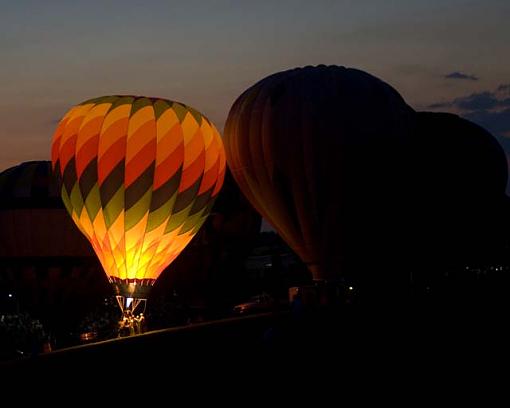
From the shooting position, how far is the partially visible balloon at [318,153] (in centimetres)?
2102

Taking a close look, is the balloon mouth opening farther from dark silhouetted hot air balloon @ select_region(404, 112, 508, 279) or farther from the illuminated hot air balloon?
dark silhouetted hot air balloon @ select_region(404, 112, 508, 279)

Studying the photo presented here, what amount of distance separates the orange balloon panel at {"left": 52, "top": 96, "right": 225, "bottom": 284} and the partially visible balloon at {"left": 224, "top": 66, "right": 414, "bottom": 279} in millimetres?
2009

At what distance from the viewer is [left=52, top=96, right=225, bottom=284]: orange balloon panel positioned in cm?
1878

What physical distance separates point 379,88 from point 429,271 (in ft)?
42.6

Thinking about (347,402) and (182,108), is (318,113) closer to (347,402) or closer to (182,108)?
(182,108)

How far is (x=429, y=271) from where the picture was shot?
33.3 m

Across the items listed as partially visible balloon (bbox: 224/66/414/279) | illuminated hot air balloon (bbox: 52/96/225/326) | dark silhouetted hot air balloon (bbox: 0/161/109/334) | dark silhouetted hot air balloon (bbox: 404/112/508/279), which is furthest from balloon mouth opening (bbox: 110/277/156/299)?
dark silhouetted hot air balloon (bbox: 0/161/109/334)

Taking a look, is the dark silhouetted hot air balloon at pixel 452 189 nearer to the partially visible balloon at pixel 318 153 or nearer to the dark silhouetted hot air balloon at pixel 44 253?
the partially visible balloon at pixel 318 153

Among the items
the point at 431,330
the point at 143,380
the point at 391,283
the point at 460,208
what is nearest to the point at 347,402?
the point at 143,380

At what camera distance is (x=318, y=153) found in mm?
21109

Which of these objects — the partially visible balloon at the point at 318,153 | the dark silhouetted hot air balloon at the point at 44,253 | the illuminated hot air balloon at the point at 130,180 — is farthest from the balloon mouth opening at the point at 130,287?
the dark silhouetted hot air balloon at the point at 44,253

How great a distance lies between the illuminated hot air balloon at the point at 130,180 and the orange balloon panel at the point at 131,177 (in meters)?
0.02

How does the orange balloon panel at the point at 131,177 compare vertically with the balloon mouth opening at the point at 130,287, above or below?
above

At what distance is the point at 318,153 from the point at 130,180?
180 inches
